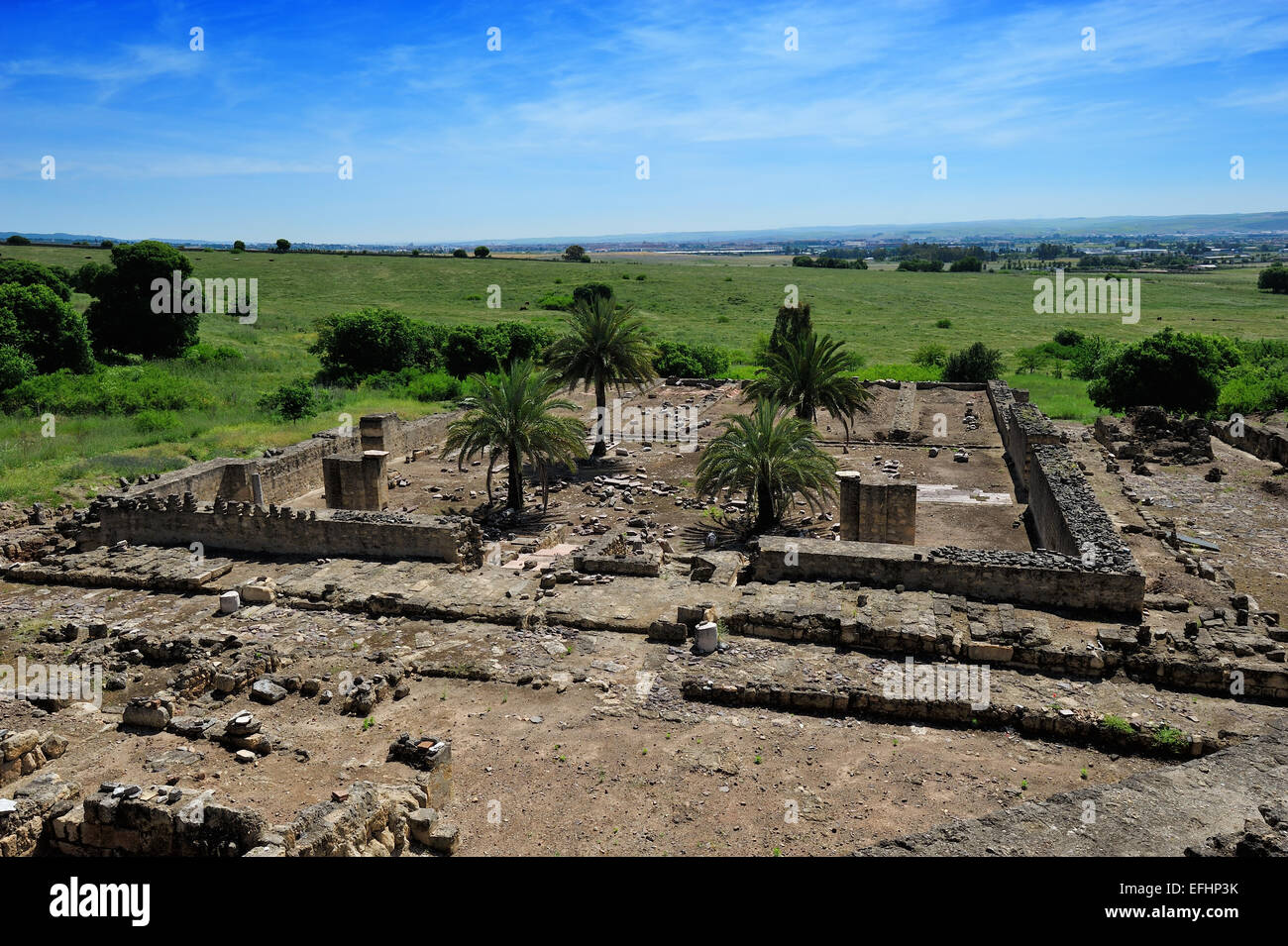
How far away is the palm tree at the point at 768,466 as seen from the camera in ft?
63.2

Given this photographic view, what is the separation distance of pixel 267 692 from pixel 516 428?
10514mm

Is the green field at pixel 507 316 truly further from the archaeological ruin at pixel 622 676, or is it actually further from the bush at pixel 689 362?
the archaeological ruin at pixel 622 676

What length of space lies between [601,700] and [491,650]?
233cm

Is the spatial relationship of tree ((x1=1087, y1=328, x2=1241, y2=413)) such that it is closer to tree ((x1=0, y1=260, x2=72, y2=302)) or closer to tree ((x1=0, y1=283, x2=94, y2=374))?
tree ((x1=0, y1=283, x2=94, y2=374))

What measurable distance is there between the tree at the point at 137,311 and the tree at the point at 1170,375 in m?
43.7

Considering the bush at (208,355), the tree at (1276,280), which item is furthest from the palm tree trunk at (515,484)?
the tree at (1276,280)

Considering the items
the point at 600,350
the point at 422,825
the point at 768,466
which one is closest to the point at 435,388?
the point at 600,350

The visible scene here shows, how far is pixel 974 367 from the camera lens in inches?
1704

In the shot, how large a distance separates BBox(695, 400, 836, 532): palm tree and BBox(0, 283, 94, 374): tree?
29.4 m

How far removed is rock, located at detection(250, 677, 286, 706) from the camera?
472 inches

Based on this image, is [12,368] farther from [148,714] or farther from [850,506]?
[850,506]

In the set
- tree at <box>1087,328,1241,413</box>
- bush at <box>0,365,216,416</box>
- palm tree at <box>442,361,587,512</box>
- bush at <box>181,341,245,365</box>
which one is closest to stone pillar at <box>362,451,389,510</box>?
palm tree at <box>442,361,587,512</box>
